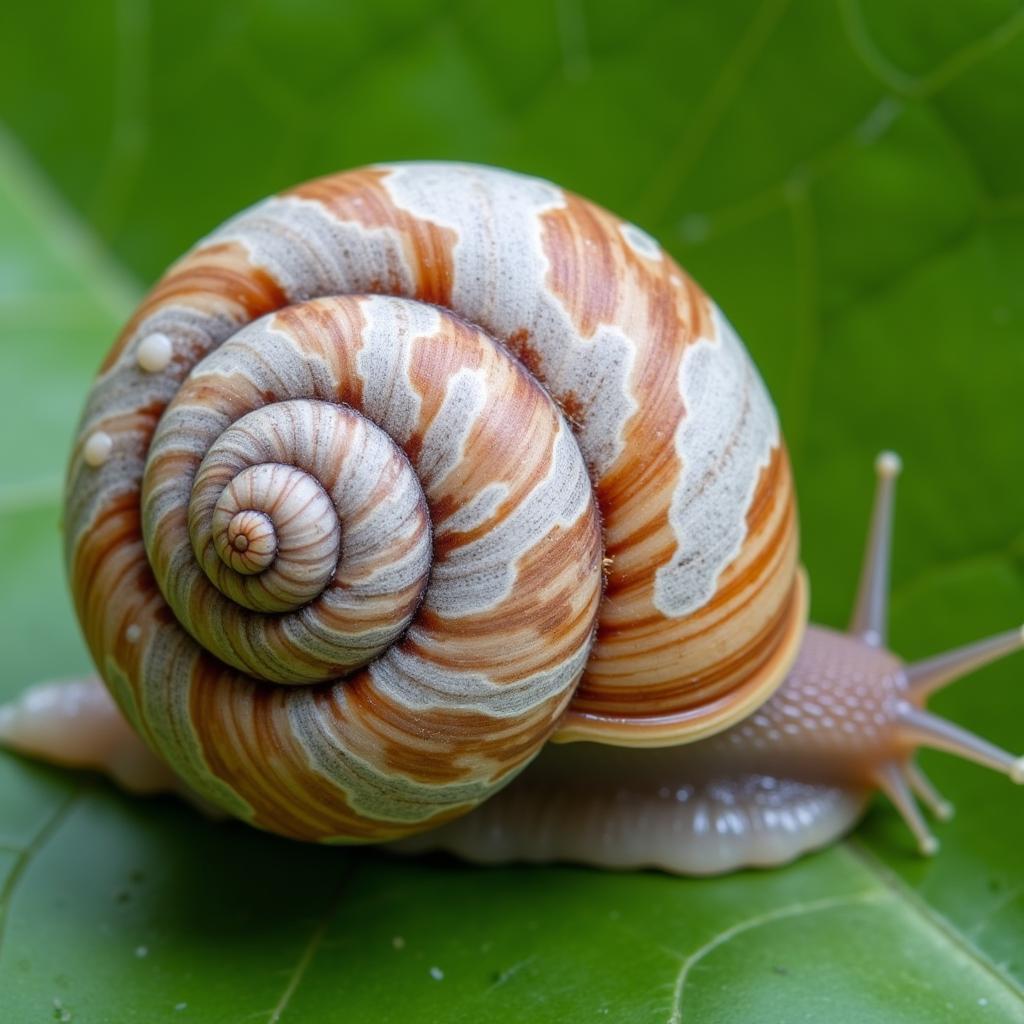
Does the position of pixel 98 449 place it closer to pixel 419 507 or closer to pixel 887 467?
pixel 419 507

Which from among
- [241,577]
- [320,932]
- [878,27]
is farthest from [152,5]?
[320,932]

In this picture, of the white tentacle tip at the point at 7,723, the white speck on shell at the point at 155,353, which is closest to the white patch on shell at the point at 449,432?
the white speck on shell at the point at 155,353

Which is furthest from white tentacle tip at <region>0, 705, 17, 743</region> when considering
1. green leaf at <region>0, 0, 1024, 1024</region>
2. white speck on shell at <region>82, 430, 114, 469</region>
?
white speck on shell at <region>82, 430, 114, 469</region>

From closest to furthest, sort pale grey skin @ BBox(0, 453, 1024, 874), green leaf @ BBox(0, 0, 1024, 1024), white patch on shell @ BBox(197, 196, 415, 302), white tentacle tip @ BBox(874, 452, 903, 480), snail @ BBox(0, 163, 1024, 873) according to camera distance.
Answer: snail @ BBox(0, 163, 1024, 873), white patch on shell @ BBox(197, 196, 415, 302), green leaf @ BBox(0, 0, 1024, 1024), pale grey skin @ BBox(0, 453, 1024, 874), white tentacle tip @ BBox(874, 452, 903, 480)

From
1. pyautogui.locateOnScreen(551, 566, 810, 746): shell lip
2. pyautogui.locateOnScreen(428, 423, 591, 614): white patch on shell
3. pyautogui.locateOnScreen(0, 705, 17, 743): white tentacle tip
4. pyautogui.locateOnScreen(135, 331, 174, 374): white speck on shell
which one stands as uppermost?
pyautogui.locateOnScreen(135, 331, 174, 374): white speck on shell

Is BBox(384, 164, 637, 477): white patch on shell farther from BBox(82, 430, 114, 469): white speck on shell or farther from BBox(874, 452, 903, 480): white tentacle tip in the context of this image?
BBox(874, 452, 903, 480): white tentacle tip

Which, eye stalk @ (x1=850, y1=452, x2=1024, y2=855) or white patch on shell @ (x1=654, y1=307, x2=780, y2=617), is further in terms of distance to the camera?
eye stalk @ (x1=850, y1=452, x2=1024, y2=855)

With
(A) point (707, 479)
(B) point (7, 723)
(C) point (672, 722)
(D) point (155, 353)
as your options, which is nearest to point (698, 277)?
(A) point (707, 479)

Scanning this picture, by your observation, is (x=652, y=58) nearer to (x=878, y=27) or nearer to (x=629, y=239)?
(x=878, y=27)
